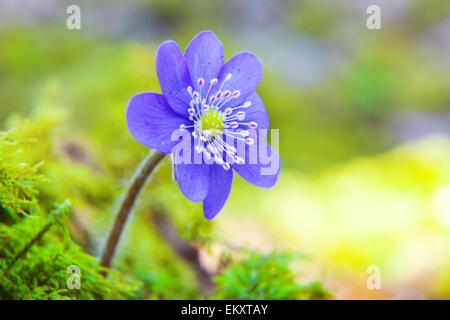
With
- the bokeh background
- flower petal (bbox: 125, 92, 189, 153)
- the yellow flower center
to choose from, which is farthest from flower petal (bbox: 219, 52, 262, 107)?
the bokeh background

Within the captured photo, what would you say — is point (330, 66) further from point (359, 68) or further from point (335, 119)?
point (335, 119)

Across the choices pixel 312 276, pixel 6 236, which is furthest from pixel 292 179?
pixel 6 236

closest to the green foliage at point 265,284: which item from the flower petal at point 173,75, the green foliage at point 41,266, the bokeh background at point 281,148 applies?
the bokeh background at point 281,148

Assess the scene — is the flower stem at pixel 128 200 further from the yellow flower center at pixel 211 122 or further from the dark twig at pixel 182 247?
the dark twig at pixel 182 247

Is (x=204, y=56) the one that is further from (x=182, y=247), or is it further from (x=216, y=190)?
(x=182, y=247)

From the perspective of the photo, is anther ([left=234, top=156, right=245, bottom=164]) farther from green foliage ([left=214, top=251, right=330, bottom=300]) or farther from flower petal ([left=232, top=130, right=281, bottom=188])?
green foliage ([left=214, top=251, right=330, bottom=300])

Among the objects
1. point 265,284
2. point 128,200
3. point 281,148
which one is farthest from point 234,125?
point 281,148

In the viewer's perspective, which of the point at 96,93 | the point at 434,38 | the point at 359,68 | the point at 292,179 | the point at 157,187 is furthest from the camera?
the point at 434,38
